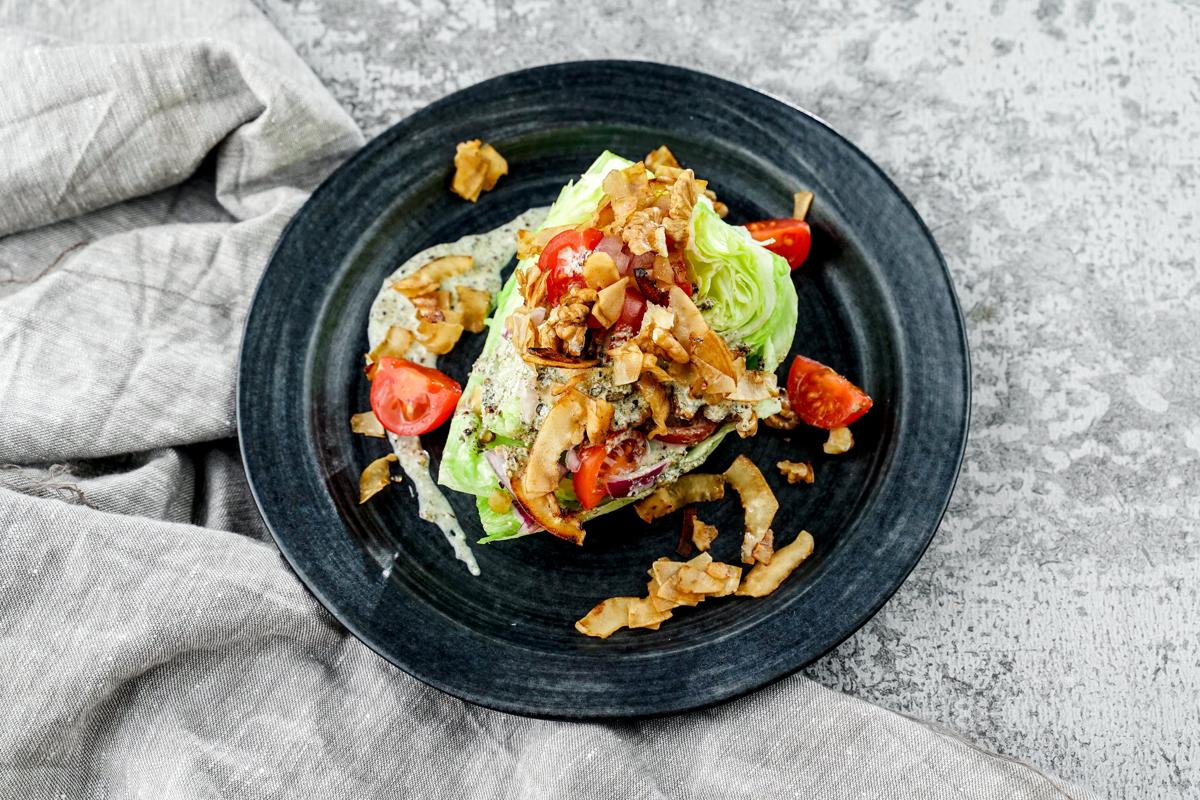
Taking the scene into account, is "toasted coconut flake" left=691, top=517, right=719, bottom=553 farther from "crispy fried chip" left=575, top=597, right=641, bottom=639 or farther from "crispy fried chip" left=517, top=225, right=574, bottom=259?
"crispy fried chip" left=517, top=225, right=574, bottom=259

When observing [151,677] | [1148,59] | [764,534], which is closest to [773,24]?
[1148,59]

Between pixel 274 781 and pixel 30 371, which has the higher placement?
pixel 30 371

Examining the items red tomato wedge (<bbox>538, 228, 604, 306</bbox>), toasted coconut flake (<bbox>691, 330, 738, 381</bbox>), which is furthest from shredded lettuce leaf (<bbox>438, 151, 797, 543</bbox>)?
red tomato wedge (<bbox>538, 228, 604, 306</bbox>)

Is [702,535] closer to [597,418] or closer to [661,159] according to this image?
[597,418]

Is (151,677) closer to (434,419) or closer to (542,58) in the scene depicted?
(434,419)

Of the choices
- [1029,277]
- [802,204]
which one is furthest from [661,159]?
[1029,277]
